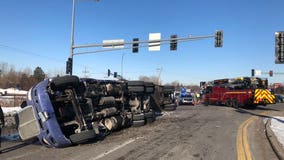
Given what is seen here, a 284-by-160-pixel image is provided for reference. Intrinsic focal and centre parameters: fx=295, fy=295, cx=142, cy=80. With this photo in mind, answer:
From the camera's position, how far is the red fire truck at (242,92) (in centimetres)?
2625

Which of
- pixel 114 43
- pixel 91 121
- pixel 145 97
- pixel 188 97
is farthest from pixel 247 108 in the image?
pixel 91 121

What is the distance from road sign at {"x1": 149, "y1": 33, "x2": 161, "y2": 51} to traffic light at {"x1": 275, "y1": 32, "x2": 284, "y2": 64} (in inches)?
405

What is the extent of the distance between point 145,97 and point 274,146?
7452 mm

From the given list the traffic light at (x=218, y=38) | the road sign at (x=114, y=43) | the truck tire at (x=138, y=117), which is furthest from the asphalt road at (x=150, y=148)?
→ the road sign at (x=114, y=43)

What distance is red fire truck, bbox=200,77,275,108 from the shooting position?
26250mm

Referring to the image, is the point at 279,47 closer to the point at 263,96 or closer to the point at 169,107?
the point at 169,107

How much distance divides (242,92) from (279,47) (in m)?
12.1

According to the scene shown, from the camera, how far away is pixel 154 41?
80.6 ft

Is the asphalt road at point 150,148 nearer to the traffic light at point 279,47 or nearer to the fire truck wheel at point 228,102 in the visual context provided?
the traffic light at point 279,47

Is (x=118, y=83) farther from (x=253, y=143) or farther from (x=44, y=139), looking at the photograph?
(x=253, y=143)

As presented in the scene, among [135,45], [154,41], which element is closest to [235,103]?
[154,41]

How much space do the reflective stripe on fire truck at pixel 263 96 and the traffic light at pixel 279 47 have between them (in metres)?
10.9

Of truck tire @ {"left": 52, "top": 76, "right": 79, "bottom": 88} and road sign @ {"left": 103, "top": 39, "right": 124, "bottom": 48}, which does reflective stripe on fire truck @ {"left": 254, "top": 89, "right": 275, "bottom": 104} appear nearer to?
road sign @ {"left": 103, "top": 39, "right": 124, "bottom": 48}

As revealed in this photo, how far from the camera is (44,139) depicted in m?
8.46
